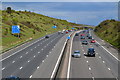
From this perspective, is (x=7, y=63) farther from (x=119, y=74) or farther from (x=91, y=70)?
(x=119, y=74)

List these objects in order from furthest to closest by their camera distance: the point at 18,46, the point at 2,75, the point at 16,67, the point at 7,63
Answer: the point at 18,46
the point at 7,63
the point at 16,67
the point at 2,75

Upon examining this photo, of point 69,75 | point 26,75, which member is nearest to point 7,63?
point 26,75

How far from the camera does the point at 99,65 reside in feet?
145

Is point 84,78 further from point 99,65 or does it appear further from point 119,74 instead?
point 99,65

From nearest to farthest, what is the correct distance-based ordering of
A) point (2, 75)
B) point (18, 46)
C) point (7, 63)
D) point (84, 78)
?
1. point (84, 78)
2. point (2, 75)
3. point (7, 63)
4. point (18, 46)

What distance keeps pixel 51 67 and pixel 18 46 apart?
3592 cm

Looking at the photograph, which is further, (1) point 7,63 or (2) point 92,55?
(2) point 92,55

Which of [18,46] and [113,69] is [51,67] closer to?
[113,69]

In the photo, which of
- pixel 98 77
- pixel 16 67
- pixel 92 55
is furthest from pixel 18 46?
pixel 98 77

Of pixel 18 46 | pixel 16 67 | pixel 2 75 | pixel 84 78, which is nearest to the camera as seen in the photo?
pixel 84 78

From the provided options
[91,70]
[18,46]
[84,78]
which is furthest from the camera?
[18,46]

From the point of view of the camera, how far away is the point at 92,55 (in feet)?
183

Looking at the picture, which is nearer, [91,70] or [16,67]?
[91,70]

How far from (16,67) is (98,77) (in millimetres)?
13646
